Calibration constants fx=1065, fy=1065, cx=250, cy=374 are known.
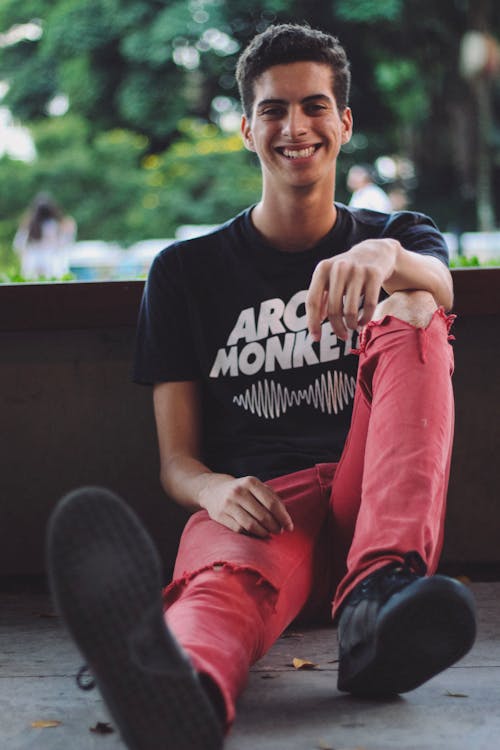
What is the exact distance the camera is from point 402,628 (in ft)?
5.83

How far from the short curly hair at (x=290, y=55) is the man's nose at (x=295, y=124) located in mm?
134

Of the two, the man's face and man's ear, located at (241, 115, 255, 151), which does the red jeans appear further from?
man's ear, located at (241, 115, 255, 151)

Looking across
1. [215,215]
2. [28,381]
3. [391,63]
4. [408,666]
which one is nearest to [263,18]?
[391,63]

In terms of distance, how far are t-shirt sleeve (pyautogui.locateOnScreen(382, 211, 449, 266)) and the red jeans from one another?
0.42 metres

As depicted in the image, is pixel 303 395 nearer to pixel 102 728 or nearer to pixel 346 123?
pixel 346 123

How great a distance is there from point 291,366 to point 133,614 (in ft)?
3.89

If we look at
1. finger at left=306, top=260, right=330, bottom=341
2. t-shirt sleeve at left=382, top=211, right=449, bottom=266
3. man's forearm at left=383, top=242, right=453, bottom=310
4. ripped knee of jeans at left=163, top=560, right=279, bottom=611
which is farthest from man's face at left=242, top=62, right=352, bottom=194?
ripped knee of jeans at left=163, top=560, right=279, bottom=611

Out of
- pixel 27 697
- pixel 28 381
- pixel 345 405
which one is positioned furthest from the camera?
pixel 28 381

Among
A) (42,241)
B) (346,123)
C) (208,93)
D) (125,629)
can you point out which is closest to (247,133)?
(346,123)

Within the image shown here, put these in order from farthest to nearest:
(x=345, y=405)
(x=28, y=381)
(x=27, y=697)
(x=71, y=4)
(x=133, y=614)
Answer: (x=71, y=4) < (x=28, y=381) < (x=345, y=405) < (x=27, y=697) < (x=133, y=614)

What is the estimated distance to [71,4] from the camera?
26.0 metres

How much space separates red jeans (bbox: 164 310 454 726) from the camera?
76.2 inches

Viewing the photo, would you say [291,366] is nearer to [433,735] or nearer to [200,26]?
[433,735]

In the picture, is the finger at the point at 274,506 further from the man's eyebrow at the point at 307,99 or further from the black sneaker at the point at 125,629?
the man's eyebrow at the point at 307,99
